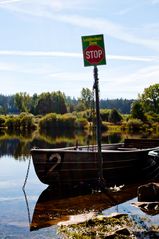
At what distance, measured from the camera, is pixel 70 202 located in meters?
18.9

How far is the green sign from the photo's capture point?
2075 cm

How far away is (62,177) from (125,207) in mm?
5779

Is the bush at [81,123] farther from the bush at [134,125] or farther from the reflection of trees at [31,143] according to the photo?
the reflection of trees at [31,143]

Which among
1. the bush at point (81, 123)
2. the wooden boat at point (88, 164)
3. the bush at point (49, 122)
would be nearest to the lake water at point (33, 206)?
the wooden boat at point (88, 164)

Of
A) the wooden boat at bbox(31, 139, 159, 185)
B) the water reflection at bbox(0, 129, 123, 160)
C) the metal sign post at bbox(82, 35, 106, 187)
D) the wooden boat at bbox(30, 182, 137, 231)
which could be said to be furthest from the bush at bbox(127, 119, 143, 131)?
the metal sign post at bbox(82, 35, 106, 187)

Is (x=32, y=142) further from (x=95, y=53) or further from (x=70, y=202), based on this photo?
(x=70, y=202)

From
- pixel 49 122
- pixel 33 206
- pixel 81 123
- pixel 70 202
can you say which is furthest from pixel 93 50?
pixel 81 123

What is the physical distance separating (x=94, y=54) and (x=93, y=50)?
0.22m

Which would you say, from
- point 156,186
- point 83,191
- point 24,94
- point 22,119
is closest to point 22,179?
point 83,191

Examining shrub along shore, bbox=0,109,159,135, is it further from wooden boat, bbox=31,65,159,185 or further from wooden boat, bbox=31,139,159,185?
wooden boat, bbox=31,65,159,185

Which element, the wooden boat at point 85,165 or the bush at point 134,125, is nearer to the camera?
the wooden boat at point 85,165

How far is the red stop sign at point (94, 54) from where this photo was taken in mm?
20828

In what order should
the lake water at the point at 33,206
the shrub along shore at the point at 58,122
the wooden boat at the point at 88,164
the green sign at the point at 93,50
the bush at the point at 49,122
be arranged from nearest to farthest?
the lake water at the point at 33,206 < the green sign at the point at 93,50 < the wooden boat at the point at 88,164 < the shrub along shore at the point at 58,122 < the bush at the point at 49,122

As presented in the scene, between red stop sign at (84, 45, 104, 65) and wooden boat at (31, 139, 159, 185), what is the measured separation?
16.8 ft
